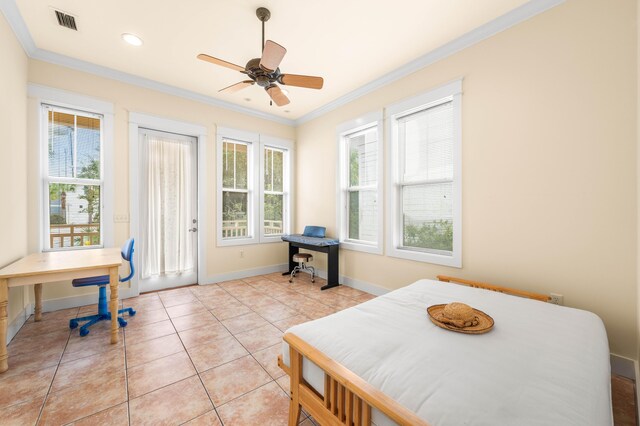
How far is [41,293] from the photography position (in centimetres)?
294

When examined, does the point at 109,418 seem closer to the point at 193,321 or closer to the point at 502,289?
the point at 193,321

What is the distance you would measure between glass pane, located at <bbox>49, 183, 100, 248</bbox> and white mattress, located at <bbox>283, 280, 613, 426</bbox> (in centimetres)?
345

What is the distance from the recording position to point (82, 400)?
5.61 ft

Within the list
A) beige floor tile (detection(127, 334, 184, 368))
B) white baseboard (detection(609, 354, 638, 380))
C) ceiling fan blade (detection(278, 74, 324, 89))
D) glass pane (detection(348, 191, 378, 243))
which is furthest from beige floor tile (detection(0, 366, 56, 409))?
white baseboard (detection(609, 354, 638, 380))

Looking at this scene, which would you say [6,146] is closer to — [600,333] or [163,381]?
[163,381]

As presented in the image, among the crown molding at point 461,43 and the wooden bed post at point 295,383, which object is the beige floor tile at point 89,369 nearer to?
the wooden bed post at point 295,383

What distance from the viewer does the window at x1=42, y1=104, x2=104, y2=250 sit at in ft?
10.4

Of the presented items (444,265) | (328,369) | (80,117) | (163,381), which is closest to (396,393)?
(328,369)

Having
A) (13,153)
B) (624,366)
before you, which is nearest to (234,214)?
(13,153)

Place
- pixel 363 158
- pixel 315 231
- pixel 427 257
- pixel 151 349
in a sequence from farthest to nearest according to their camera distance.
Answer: pixel 315 231, pixel 363 158, pixel 427 257, pixel 151 349

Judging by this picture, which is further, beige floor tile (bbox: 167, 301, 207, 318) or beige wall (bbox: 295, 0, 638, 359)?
beige floor tile (bbox: 167, 301, 207, 318)

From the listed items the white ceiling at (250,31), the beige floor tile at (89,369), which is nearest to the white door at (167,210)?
the white ceiling at (250,31)

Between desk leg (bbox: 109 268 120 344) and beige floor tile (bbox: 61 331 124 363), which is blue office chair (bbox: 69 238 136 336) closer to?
beige floor tile (bbox: 61 331 124 363)

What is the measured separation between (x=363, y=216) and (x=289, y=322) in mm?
1993
